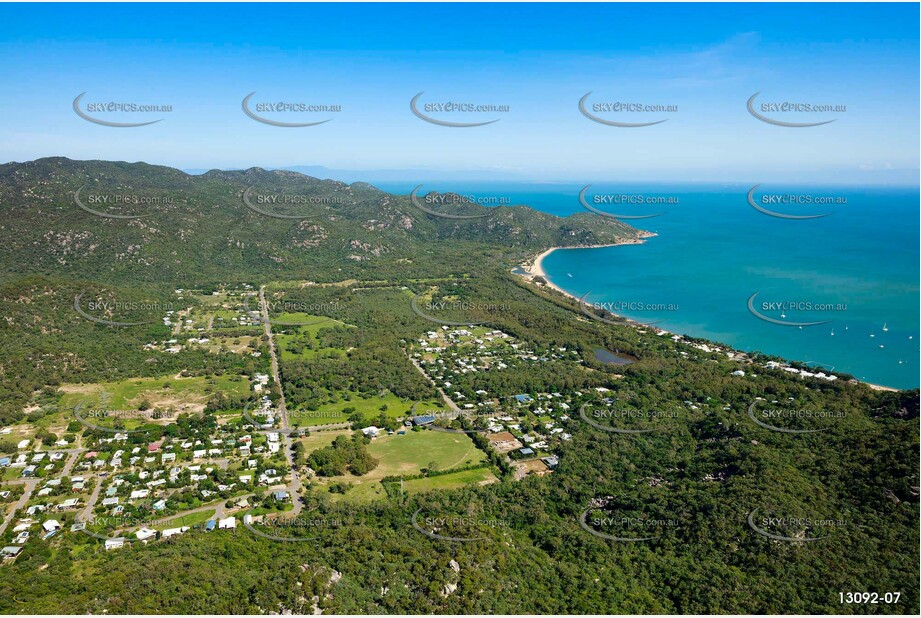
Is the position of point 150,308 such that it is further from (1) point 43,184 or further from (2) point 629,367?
(2) point 629,367

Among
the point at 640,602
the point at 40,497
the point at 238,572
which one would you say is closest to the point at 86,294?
the point at 40,497

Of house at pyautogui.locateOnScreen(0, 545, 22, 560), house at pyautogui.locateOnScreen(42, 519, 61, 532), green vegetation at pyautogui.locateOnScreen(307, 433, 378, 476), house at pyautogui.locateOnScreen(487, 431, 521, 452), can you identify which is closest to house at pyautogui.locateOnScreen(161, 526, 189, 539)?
house at pyautogui.locateOnScreen(42, 519, 61, 532)

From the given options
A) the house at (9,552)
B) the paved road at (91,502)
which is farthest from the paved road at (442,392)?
the house at (9,552)

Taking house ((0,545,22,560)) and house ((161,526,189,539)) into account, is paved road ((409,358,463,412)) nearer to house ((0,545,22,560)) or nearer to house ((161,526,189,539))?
house ((161,526,189,539))

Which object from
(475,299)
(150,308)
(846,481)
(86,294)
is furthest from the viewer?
(475,299)

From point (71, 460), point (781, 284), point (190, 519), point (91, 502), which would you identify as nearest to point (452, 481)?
point (190, 519)

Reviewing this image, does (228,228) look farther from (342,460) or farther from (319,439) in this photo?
(342,460)
